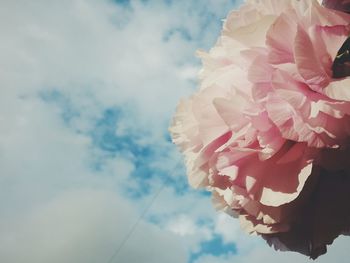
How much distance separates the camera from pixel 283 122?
0.39 meters

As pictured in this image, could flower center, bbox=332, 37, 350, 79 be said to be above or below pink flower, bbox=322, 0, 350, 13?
below

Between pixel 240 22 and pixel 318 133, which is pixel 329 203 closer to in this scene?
pixel 318 133

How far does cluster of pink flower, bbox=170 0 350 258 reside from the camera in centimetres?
38

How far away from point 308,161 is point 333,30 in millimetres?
112

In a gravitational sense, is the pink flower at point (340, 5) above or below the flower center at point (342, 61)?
above

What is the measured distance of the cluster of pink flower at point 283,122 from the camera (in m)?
0.38

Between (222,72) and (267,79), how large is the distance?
7 centimetres

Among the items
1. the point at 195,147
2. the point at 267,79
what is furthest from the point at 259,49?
the point at 195,147

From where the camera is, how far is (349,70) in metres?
0.38

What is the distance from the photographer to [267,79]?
0.41m

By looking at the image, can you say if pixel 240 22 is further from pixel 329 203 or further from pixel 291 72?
pixel 329 203

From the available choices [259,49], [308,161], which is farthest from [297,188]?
[259,49]

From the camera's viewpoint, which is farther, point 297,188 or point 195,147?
point 195,147

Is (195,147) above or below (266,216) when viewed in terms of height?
above
